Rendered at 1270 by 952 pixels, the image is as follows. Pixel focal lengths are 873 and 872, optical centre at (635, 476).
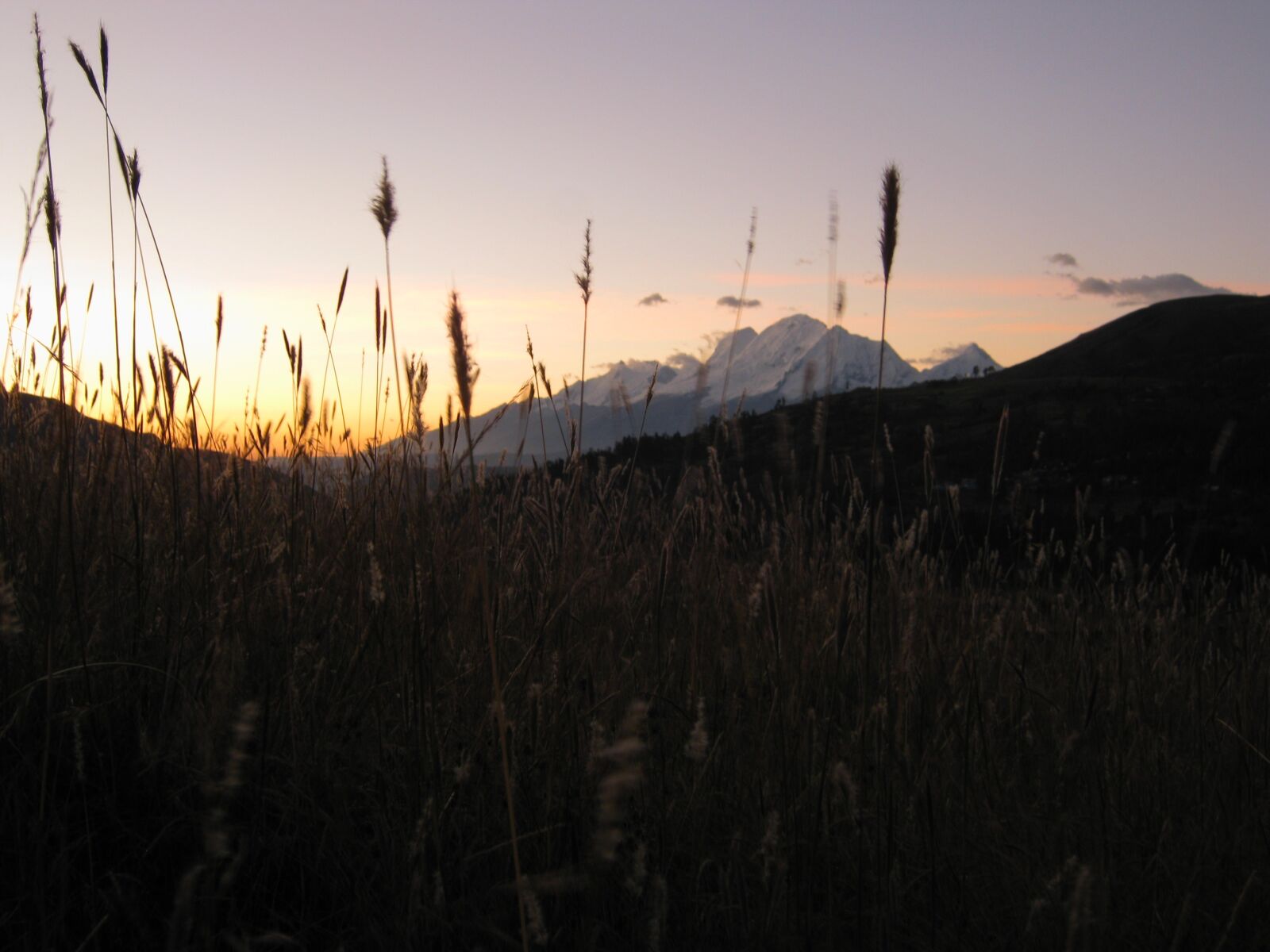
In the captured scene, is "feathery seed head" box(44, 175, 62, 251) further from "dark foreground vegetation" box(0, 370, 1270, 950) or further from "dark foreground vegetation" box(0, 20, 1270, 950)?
"dark foreground vegetation" box(0, 370, 1270, 950)

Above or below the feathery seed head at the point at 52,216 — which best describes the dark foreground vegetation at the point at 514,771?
below

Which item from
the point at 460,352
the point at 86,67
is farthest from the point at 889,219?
the point at 86,67

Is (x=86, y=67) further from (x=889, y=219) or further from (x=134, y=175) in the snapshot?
(x=889, y=219)

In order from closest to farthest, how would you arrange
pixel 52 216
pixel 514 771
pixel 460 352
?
1. pixel 460 352
2. pixel 514 771
3. pixel 52 216

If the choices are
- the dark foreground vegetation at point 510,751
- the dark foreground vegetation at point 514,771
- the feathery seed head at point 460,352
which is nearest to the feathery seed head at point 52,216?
the dark foreground vegetation at point 510,751

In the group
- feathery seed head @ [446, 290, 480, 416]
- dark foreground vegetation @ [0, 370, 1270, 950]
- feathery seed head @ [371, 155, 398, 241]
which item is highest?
feathery seed head @ [371, 155, 398, 241]

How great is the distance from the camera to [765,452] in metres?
20.2

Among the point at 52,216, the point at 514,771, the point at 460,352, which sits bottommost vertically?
the point at 514,771

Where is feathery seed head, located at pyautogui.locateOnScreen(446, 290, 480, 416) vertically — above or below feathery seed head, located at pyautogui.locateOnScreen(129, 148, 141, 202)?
below

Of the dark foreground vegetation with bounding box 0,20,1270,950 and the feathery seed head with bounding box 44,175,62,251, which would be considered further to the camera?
the feathery seed head with bounding box 44,175,62,251

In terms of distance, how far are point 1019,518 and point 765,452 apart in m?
16.7

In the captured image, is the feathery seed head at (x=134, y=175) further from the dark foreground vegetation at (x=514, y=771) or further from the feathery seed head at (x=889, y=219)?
the feathery seed head at (x=889, y=219)

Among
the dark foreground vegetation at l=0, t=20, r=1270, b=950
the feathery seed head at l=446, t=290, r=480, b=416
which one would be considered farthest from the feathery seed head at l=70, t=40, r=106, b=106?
Result: the feathery seed head at l=446, t=290, r=480, b=416

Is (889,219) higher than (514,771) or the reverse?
higher
